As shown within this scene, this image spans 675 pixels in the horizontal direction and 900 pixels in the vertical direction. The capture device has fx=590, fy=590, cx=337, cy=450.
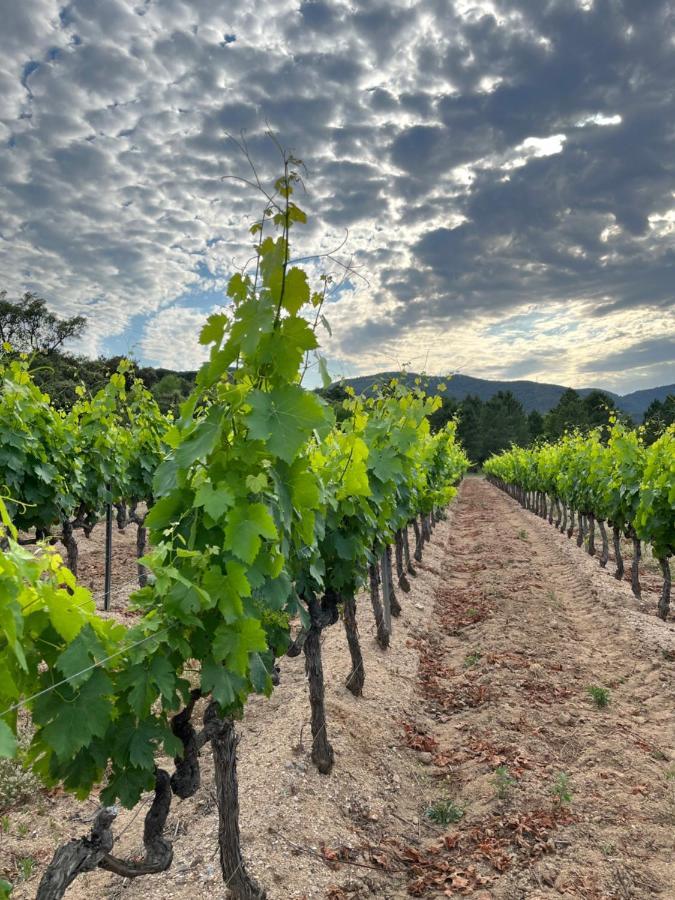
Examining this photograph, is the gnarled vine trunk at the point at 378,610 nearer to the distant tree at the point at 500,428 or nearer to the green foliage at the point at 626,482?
the green foliage at the point at 626,482

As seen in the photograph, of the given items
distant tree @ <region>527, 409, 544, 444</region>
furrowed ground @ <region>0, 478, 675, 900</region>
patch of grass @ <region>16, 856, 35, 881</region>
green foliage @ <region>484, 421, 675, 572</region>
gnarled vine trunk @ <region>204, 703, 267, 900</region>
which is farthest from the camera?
distant tree @ <region>527, 409, 544, 444</region>

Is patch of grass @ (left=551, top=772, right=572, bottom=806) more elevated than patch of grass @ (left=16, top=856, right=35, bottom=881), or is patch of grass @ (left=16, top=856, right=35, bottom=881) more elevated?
patch of grass @ (left=16, top=856, right=35, bottom=881)

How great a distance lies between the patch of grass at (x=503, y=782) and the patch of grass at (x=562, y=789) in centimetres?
33

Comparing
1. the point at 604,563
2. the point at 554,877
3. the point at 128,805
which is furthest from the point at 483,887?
the point at 604,563

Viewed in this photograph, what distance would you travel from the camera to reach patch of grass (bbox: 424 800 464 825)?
15.3 feet

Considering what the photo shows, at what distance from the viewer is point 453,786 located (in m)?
5.14

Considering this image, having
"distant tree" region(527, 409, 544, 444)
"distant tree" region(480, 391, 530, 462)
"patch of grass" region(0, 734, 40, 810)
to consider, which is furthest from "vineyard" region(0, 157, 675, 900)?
"distant tree" region(527, 409, 544, 444)

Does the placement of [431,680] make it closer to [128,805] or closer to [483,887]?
[483,887]

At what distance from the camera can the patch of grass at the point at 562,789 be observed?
15.3 feet

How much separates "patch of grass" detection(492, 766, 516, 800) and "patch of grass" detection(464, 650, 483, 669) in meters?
2.61

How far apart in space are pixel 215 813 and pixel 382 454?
11.7 ft

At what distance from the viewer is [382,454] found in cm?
632

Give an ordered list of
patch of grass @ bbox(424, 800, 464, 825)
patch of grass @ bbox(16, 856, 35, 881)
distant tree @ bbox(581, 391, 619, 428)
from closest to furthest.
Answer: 1. patch of grass @ bbox(16, 856, 35, 881)
2. patch of grass @ bbox(424, 800, 464, 825)
3. distant tree @ bbox(581, 391, 619, 428)

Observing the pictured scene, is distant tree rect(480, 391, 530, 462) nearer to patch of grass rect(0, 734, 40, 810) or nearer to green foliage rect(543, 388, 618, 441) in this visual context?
green foliage rect(543, 388, 618, 441)
